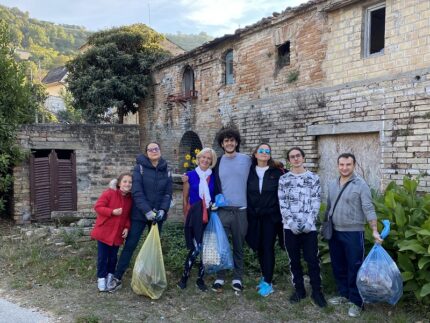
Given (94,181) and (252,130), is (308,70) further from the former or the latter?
(94,181)

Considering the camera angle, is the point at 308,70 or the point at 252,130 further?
the point at 252,130

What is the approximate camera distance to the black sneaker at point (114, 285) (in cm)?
451

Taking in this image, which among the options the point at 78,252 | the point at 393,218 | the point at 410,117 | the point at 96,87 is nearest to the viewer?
the point at 393,218

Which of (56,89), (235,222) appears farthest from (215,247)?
(56,89)

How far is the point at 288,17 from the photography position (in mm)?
8484

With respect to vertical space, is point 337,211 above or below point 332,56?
below

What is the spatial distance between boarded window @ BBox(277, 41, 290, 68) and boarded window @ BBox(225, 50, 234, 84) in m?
2.02

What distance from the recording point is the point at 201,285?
4602 millimetres

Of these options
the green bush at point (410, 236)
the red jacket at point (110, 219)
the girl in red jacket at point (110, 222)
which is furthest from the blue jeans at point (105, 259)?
the green bush at point (410, 236)

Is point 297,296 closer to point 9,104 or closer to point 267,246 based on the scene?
point 267,246

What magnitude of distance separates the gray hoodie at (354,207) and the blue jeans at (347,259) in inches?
3.4

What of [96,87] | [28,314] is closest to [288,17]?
[28,314]

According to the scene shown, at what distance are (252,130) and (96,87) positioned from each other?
7.49 m

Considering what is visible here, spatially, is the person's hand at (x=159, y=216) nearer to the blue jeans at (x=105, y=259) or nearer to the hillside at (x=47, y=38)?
the blue jeans at (x=105, y=259)
